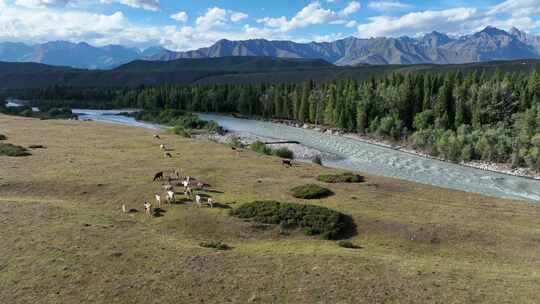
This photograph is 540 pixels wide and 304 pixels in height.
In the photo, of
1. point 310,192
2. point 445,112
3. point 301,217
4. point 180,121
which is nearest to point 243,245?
point 301,217

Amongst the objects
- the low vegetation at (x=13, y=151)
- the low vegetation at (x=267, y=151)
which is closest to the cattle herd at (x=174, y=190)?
the low vegetation at (x=13, y=151)

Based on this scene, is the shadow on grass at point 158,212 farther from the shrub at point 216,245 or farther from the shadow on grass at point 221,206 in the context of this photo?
the shrub at point 216,245

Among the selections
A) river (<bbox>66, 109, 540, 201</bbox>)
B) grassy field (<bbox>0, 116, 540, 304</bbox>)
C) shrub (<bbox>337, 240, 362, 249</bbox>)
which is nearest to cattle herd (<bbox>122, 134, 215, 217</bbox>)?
grassy field (<bbox>0, 116, 540, 304</bbox>)

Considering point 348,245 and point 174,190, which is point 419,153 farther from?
point 348,245

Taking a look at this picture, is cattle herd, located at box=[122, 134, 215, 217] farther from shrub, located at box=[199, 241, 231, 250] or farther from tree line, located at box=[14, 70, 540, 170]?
tree line, located at box=[14, 70, 540, 170]

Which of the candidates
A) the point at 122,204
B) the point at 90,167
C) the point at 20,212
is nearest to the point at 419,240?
the point at 122,204

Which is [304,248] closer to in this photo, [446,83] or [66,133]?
[66,133]
